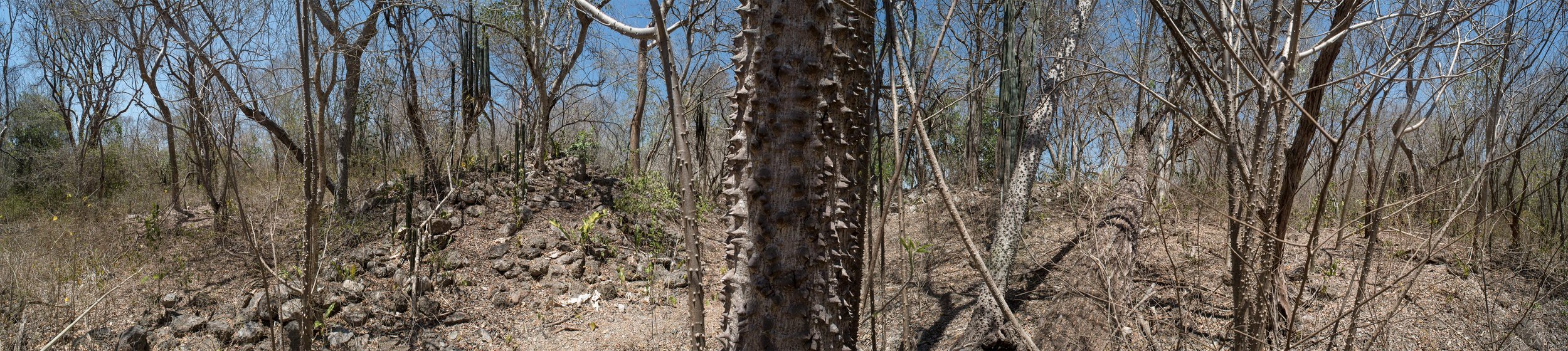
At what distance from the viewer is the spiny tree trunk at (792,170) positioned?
4.75ft

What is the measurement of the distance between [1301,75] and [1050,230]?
260 centimetres

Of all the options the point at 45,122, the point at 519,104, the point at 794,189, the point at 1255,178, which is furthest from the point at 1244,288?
the point at 45,122

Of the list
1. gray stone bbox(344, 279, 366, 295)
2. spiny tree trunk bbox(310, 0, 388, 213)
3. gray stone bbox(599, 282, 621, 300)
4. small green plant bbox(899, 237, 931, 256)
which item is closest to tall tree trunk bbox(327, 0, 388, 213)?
spiny tree trunk bbox(310, 0, 388, 213)

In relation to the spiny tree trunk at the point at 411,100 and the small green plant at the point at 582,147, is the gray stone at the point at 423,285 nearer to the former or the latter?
the spiny tree trunk at the point at 411,100

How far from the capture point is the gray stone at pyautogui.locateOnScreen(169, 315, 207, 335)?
4.89 metres

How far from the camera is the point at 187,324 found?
493 centimetres

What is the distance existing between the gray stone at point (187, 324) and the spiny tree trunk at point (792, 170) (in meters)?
5.26

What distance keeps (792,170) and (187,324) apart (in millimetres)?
5565

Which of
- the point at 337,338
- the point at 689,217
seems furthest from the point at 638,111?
the point at 689,217

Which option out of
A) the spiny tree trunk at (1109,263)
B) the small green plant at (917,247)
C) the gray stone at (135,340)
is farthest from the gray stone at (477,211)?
the spiny tree trunk at (1109,263)

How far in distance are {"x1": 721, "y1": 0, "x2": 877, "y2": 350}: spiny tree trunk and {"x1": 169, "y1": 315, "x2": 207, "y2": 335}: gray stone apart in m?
5.26

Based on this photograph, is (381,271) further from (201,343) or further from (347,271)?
(201,343)

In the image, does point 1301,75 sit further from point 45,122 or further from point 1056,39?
point 45,122

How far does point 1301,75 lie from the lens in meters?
5.59
